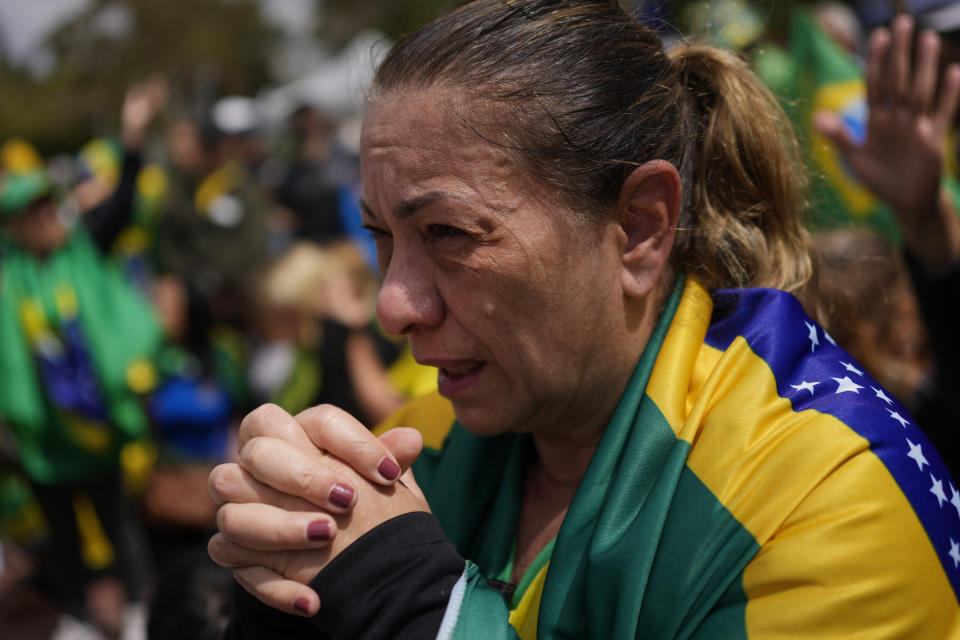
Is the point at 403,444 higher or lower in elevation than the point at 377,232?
lower

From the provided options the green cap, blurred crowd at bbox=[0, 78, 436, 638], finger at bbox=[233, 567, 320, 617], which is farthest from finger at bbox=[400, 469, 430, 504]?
the green cap

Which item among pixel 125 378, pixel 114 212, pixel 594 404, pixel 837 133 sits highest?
pixel 594 404

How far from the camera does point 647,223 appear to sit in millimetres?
1555

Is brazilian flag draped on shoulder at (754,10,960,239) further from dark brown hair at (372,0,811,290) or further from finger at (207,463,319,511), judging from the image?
finger at (207,463,319,511)

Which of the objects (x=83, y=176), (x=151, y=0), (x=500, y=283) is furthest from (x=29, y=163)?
(x=151, y=0)

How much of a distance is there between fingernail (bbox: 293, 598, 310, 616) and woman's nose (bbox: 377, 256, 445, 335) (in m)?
0.45

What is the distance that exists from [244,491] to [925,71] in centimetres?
193

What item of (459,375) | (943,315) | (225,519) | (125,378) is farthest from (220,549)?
(125,378)

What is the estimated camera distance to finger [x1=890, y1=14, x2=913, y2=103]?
2242 millimetres

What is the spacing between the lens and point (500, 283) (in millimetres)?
1428

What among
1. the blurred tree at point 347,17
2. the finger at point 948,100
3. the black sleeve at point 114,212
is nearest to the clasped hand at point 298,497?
the finger at point 948,100

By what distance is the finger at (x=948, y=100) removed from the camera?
2.27 metres

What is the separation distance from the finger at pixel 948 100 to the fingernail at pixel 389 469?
174 centimetres

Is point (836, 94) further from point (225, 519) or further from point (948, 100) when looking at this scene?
point (225, 519)
